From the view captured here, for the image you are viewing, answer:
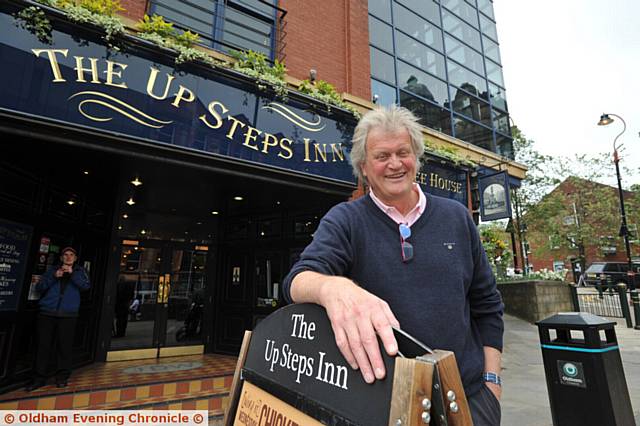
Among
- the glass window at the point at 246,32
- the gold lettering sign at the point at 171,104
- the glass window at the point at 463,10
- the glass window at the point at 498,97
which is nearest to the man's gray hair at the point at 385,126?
the gold lettering sign at the point at 171,104

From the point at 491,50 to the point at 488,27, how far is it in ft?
3.00

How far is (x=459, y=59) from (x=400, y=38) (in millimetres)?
2494

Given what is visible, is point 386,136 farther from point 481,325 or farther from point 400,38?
point 400,38

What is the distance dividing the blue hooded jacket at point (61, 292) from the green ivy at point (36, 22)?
3056 millimetres

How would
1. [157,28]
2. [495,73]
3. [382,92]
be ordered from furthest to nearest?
[495,73] → [382,92] → [157,28]

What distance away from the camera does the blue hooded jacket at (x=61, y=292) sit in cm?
451

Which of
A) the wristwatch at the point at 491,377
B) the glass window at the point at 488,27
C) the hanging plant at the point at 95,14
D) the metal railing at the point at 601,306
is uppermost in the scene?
the glass window at the point at 488,27

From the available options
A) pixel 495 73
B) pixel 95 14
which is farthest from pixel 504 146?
pixel 95 14

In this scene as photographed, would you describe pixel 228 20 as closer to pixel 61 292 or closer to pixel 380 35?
pixel 380 35

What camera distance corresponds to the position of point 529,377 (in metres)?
5.45

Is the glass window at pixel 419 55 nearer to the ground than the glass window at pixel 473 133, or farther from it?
farther from it

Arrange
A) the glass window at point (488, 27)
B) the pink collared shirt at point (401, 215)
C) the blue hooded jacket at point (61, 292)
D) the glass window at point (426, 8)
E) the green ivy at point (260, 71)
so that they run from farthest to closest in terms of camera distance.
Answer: the glass window at point (488, 27) → the glass window at point (426, 8) → the green ivy at point (260, 71) → the blue hooded jacket at point (61, 292) → the pink collared shirt at point (401, 215)

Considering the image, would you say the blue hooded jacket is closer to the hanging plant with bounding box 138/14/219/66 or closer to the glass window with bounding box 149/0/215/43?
the hanging plant with bounding box 138/14/219/66

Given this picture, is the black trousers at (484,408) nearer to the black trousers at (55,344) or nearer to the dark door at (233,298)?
the black trousers at (55,344)
